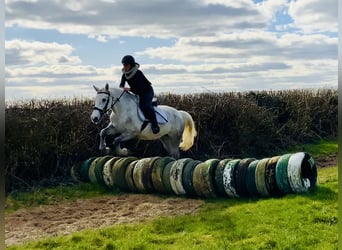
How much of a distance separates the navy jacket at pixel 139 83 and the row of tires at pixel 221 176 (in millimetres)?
1268

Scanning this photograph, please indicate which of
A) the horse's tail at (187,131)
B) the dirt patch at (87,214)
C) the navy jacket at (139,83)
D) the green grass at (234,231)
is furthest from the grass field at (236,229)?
the horse's tail at (187,131)

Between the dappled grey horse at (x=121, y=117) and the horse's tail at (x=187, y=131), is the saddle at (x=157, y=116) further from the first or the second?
the horse's tail at (x=187, y=131)

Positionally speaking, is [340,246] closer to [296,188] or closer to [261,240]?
[261,240]

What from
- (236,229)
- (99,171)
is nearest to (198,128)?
(99,171)

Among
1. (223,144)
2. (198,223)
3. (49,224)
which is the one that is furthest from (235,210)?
(223,144)

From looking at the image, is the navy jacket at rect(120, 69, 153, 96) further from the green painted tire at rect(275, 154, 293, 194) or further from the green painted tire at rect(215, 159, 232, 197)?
the green painted tire at rect(275, 154, 293, 194)

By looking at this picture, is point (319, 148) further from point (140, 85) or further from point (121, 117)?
point (121, 117)

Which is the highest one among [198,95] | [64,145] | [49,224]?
[198,95]

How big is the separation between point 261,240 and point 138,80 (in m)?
4.18

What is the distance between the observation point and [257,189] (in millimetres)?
7301

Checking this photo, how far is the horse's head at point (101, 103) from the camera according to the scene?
26.4 ft

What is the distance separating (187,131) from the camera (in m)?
10.3

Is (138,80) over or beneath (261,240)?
over

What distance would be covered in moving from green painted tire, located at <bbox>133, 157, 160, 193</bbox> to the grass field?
3.80ft
